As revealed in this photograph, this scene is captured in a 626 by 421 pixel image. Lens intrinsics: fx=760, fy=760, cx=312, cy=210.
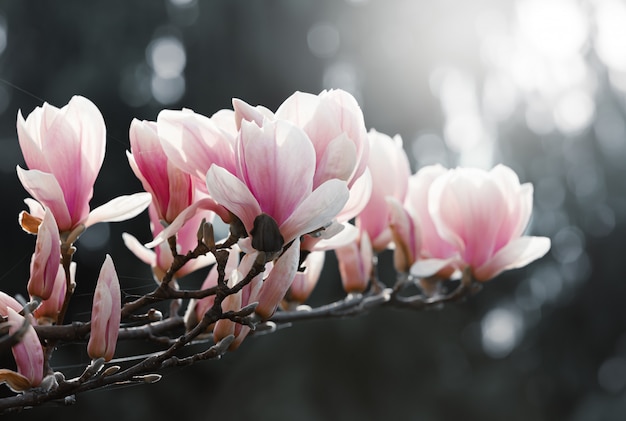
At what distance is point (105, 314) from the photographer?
0.44 m

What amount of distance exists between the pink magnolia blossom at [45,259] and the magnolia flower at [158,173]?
0.07m

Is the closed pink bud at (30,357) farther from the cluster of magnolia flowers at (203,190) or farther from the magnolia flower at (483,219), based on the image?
the magnolia flower at (483,219)

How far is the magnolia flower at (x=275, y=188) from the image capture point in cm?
43

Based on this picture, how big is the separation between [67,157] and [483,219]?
1.20ft

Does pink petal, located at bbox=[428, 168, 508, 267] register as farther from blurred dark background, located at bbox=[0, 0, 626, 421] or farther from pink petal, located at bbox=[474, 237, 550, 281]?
blurred dark background, located at bbox=[0, 0, 626, 421]

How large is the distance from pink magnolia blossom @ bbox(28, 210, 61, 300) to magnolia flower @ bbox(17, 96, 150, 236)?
28 millimetres

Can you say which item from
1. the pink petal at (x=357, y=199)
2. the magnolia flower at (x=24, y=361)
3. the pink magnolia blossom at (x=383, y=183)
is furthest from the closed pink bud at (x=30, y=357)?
the pink magnolia blossom at (x=383, y=183)

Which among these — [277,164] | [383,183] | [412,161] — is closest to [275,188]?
[277,164]

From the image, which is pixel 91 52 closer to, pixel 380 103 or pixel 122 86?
pixel 122 86

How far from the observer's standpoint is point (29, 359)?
43cm

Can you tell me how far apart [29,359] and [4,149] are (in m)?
2.70

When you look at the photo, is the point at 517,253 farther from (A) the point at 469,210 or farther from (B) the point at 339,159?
(B) the point at 339,159

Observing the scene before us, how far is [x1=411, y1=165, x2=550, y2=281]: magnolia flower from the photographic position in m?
0.67

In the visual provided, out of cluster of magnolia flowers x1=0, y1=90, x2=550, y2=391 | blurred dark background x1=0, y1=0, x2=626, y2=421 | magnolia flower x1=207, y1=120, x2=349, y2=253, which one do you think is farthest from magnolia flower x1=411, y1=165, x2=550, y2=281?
blurred dark background x1=0, y1=0, x2=626, y2=421
